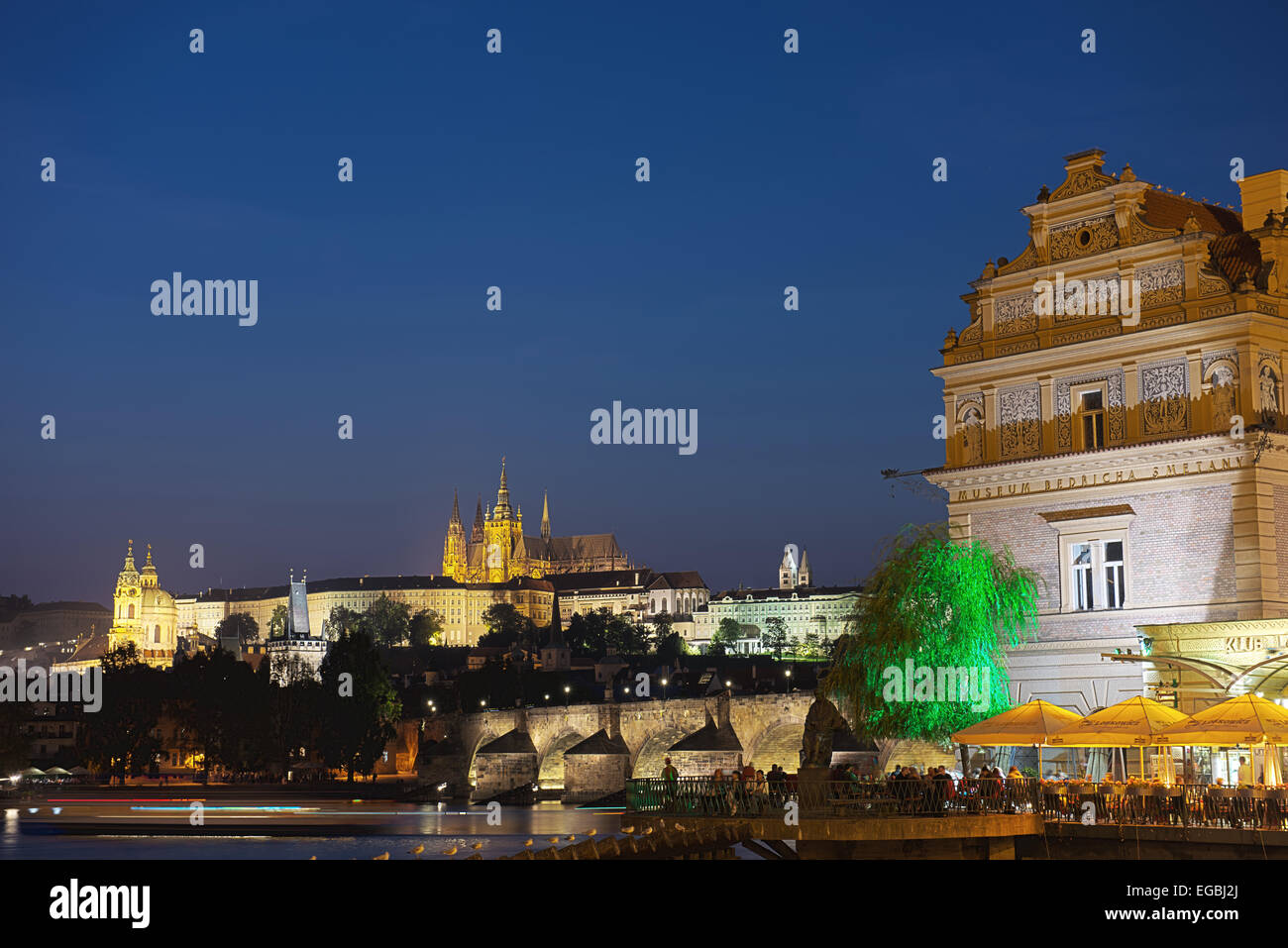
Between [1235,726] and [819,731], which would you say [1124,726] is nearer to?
[1235,726]

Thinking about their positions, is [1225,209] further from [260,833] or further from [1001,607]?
[260,833]

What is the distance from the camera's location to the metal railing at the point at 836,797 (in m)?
29.5

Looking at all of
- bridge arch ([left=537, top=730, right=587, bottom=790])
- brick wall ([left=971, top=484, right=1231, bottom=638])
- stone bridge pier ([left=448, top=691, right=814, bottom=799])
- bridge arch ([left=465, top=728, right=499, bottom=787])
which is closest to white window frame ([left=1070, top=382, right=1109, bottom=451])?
brick wall ([left=971, top=484, right=1231, bottom=638])

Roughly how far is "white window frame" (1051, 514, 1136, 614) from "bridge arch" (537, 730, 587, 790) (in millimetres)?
65399

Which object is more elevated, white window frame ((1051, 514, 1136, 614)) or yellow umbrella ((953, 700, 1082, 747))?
white window frame ((1051, 514, 1136, 614))

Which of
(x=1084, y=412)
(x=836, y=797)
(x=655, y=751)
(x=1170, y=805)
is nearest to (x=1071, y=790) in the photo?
(x=1170, y=805)

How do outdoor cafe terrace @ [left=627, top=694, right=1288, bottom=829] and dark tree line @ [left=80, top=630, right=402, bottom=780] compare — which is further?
dark tree line @ [left=80, top=630, right=402, bottom=780]

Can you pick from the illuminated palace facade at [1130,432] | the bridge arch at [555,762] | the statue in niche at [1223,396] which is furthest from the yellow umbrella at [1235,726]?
the bridge arch at [555,762]

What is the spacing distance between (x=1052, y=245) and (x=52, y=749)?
163700mm

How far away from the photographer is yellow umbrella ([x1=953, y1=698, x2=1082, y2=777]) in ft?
106

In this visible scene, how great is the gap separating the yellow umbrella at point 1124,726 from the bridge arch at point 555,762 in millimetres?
72783

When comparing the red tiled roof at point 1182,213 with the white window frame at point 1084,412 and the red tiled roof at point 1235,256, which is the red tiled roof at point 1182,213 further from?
the white window frame at point 1084,412

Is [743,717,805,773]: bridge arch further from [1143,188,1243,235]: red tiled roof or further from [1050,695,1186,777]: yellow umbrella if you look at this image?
[1050,695,1186,777]: yellow umbrella
